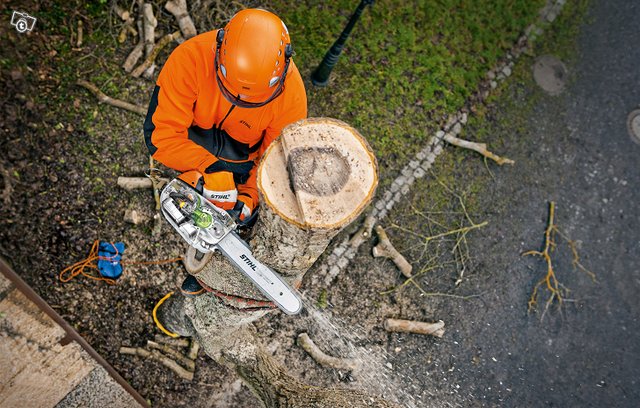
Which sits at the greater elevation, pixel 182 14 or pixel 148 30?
pixel 182 14

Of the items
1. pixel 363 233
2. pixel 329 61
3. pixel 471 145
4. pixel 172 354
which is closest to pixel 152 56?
pixel 329 61

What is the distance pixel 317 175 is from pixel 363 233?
268 cm

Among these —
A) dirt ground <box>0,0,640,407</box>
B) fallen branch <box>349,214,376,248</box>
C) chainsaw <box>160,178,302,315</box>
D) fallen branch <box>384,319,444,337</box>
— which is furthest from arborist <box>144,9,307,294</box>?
fallen branch <box>384,319,444,337</box>

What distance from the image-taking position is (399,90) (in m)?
4.86

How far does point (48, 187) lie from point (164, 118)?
1935 mm

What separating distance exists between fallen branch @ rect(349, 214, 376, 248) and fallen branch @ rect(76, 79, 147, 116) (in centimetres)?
239

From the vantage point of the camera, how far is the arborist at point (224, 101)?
237 cm

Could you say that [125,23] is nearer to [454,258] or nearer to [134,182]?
[134,182]

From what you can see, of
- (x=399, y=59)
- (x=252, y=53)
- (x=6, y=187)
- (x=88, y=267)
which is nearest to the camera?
(x=252, y=53)

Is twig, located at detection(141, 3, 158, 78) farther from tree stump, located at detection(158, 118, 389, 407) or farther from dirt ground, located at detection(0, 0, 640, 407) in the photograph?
tree stump, located at detection(158, 118, 389, 407)

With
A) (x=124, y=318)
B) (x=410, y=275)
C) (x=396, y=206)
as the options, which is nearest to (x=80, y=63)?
(x=124, y=318)

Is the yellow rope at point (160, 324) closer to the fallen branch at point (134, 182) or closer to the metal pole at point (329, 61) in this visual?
the fallen branch at point (134, 182)

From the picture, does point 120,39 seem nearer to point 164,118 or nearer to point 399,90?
point 164,118

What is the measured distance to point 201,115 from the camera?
297 cm
